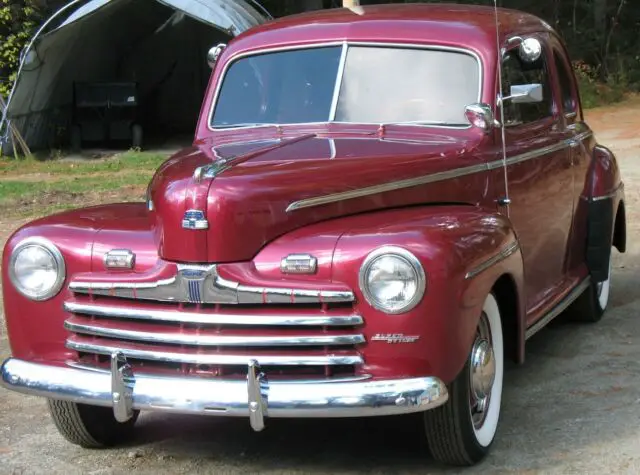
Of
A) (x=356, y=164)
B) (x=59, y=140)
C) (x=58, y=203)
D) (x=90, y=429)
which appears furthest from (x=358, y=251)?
Result: (x=59, y=140)

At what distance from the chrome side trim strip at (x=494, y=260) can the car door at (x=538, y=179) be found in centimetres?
57

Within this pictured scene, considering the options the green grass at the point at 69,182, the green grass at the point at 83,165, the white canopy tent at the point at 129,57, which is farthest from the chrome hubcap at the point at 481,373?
the white canopy tent at the point at 129,57

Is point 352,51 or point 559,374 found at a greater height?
point 352,51

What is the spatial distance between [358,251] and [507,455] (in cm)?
122

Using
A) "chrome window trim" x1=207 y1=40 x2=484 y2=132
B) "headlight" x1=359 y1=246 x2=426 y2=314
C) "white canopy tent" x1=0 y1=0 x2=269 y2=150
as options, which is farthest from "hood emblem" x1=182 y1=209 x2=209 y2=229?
"white canopy tent" x1=0 y1=0 x2=269 y2=150

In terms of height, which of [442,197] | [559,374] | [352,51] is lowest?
[559,374]

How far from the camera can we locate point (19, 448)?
457 centimetres

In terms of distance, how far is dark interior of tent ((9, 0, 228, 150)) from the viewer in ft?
54.7

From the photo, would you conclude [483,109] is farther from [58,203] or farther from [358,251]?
[58,203]

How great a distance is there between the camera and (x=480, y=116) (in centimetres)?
476

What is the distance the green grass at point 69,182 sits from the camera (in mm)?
11750

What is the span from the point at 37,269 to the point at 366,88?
1.82 metres

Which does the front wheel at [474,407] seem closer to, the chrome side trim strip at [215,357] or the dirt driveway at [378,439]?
the dirt driveway at [378,439]

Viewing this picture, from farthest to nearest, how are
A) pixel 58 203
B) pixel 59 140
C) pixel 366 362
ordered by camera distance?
1. pixel 59 140
2. pixel 58 203
3. pixel 366 362
